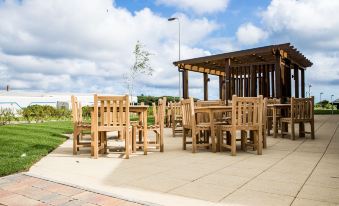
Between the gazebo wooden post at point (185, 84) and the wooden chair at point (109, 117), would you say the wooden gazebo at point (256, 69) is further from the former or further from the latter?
the wooden chair at point (109, 117)

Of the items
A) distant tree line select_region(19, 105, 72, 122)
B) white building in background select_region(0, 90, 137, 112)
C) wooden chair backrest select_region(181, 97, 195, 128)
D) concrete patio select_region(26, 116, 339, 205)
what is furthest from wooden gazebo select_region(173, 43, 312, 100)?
white building in background select_region(0, 90, 137, 112)

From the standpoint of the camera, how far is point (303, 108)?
316 inches

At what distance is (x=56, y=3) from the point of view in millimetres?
11023

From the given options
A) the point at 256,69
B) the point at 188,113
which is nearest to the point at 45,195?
the point at 188,113

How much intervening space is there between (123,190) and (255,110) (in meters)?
3.23

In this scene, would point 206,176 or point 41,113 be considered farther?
point 41,113

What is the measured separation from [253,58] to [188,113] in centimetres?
925

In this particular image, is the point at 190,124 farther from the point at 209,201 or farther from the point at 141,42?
the point at 141,42

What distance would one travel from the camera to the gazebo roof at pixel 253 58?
12094 millimetres

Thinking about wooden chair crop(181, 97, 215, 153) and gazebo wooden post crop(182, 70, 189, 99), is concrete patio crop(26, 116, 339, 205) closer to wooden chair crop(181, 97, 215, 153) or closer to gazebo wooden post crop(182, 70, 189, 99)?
wooden chair crop(181, 97, 215, 153)

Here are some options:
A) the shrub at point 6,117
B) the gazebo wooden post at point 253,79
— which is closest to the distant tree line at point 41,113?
the shrub at point 6,117

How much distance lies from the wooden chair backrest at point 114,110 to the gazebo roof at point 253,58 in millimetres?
8068

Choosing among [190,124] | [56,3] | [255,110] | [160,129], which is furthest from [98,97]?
[56,3]

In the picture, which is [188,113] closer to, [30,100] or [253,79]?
[253,79]
